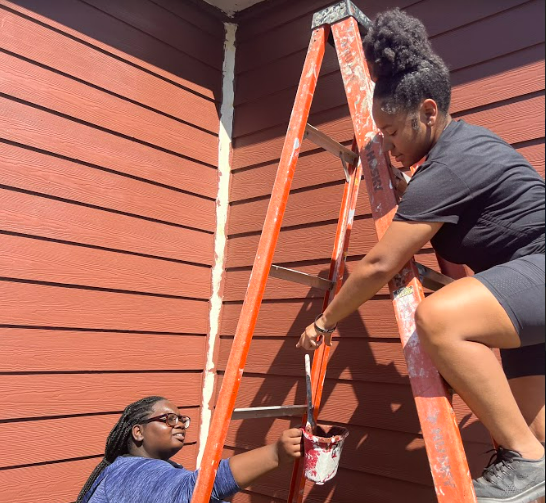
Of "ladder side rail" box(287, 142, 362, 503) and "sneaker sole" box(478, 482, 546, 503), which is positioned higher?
"ladder side rail" box(287, 142, 362, 503)

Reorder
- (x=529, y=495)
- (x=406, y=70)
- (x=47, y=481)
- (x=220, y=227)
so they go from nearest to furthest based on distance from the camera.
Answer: (x=529, y=495), (x=406, y=70), (x=47, y=481), (x=220, y=227)

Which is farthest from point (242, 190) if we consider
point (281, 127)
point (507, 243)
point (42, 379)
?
point (507, 243)

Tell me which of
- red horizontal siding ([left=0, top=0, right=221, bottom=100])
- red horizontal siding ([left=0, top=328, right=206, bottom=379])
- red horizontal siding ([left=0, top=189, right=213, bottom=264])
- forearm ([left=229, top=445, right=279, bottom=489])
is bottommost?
forearm ([left=229, top=445, right=279, bottom=489])

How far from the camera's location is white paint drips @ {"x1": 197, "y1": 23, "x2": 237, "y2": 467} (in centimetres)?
292

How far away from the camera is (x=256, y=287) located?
1.56m

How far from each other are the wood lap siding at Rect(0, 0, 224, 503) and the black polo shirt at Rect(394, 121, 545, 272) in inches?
68.5

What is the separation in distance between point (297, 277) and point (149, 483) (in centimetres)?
81

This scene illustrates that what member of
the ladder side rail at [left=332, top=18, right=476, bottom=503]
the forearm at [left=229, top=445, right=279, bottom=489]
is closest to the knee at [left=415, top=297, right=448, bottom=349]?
the ladder side rail at [left=332, top=18, right=476, bottom=503]

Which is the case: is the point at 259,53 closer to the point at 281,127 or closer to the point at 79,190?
the point at 281,127

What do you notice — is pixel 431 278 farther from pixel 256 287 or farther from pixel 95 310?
pixel 95 310

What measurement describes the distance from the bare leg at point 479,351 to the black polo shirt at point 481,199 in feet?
0.59

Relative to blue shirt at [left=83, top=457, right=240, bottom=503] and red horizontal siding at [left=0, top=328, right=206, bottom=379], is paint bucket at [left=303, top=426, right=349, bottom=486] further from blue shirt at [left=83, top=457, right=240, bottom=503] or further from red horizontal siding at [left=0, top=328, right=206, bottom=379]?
red horizontal siding at [left=0, top=328, right=206, bottom=379]

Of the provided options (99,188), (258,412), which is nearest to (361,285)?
(258,412)

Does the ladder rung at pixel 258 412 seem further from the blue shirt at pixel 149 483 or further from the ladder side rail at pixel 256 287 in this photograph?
the blue shirt at pixel 149 483
